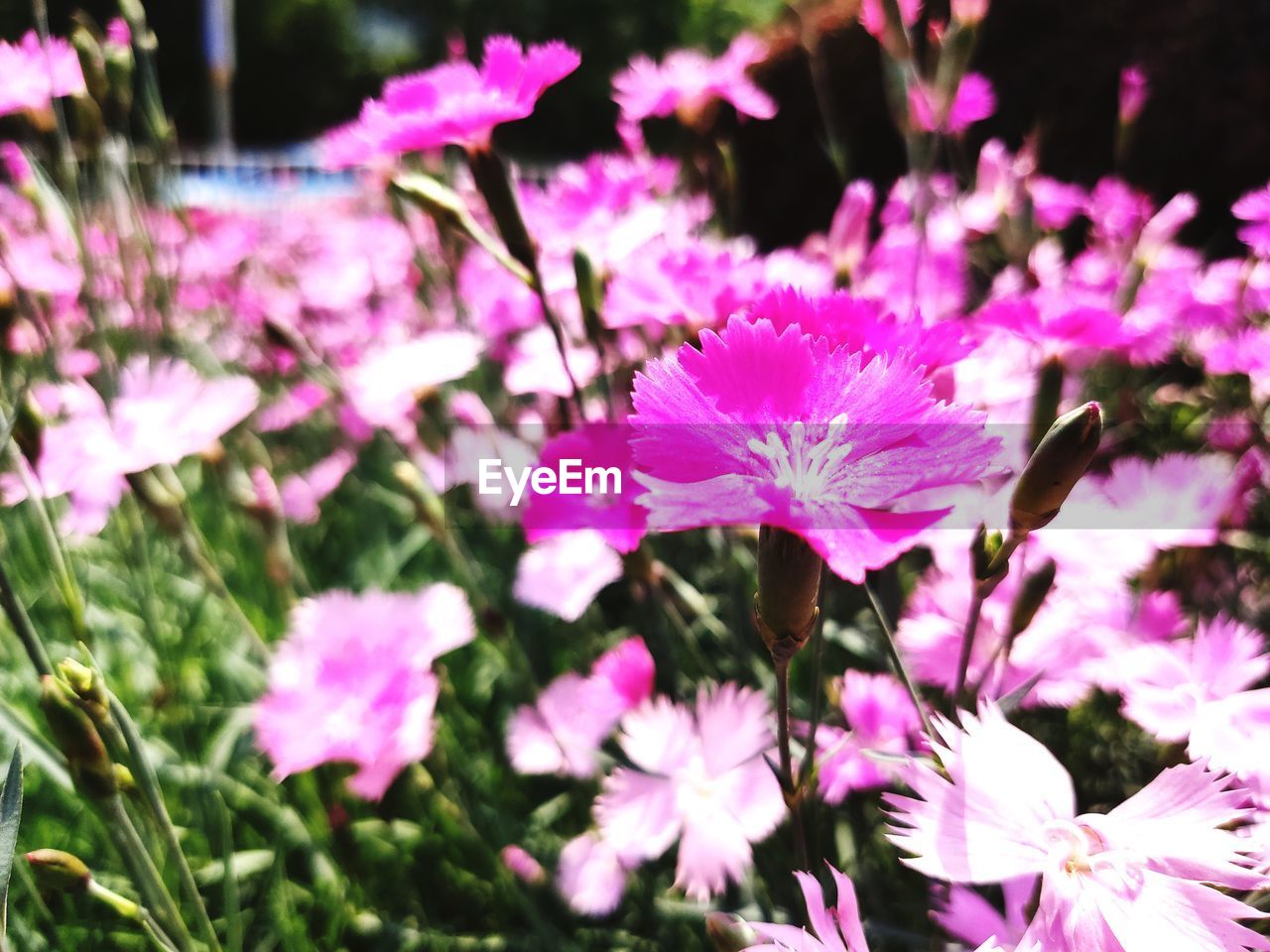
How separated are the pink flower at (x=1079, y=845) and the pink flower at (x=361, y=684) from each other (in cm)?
34

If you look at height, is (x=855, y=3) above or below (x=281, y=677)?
above

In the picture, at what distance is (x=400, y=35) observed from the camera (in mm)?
14789

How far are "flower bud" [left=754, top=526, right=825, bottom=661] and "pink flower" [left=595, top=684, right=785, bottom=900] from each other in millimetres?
231

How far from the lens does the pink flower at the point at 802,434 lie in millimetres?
297

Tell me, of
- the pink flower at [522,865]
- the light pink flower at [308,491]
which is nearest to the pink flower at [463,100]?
the pink flower at [522,865]

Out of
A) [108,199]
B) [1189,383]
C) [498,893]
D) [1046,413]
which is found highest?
[108,199]

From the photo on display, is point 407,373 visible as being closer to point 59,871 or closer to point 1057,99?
point 59,871

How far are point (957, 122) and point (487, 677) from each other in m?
0.84

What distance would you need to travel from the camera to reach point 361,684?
59 cm

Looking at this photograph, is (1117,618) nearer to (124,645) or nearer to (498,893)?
(498,893)

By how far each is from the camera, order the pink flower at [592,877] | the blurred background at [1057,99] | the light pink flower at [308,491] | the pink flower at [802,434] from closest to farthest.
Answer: the pink flower at [802,434] < the pink flower at [592,877] < the light pink flower at [308,491] < the blurred background at [1057,99]

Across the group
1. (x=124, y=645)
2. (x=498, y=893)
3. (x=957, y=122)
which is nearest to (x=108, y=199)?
(x=124, y=645)

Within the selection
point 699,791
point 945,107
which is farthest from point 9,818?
point 945,107

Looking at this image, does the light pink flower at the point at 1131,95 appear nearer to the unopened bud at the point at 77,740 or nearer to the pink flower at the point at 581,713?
the pink flower at the point at 581,713
